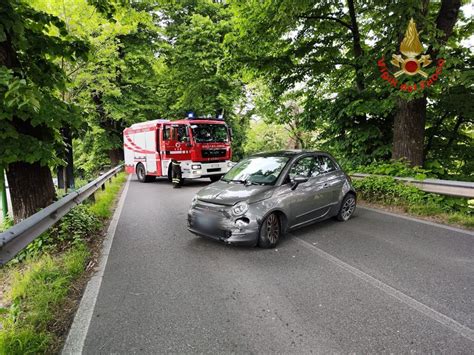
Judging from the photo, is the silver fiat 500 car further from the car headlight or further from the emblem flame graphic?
the emblem flame graphic

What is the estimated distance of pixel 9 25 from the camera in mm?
3900

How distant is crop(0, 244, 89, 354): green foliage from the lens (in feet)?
8.32

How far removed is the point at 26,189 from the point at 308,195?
5065 mm

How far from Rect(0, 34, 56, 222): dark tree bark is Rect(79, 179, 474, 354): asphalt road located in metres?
1.56

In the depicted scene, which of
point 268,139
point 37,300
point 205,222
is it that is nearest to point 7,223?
point 37,300

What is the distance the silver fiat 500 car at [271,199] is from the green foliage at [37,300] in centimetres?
201

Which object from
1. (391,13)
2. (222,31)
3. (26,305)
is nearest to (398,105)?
(391,13)

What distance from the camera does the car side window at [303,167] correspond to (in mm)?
5514

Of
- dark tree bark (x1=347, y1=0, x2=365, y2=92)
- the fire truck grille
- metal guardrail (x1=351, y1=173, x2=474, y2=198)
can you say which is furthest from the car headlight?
the fire truck grille

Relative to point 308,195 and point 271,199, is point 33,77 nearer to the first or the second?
point 271,199

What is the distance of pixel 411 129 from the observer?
8.06 metres

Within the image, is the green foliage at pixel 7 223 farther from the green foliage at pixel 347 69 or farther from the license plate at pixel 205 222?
the green foliage at pixel 347 69

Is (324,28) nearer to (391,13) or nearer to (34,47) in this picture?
(391,13)

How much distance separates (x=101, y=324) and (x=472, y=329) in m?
3.56
